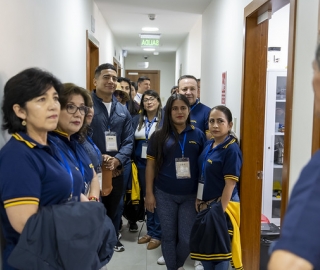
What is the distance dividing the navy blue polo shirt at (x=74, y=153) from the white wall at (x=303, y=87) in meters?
1.06

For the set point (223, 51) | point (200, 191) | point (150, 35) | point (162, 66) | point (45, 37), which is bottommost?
point (200, 191)

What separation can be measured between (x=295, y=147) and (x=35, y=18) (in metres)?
1.57

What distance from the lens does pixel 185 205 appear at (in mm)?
2334

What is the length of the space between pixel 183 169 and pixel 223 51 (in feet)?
4.83

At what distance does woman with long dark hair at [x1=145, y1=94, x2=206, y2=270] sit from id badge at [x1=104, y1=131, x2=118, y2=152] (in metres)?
0.35

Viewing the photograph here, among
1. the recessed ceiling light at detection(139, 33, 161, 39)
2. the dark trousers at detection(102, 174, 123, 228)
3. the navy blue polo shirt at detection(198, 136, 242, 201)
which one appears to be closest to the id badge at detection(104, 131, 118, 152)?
the dark trousers at detection(102, 174, 123, 228)

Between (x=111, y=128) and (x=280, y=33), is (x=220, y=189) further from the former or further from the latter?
(x=280, y=33)

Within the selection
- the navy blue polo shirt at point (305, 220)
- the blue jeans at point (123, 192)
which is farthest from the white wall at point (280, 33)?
the navy blue polo shirt at point (305, 220)

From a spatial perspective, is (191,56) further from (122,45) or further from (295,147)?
(295,147)

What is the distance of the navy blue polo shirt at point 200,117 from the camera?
108 inches

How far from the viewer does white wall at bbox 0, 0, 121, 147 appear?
4.70ft

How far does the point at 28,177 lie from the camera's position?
3.70 ft

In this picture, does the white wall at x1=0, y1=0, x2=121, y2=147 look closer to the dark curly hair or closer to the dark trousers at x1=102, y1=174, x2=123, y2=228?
the dark curly hair

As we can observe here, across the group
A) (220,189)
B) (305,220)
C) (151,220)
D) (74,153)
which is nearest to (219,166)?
(220,189)
